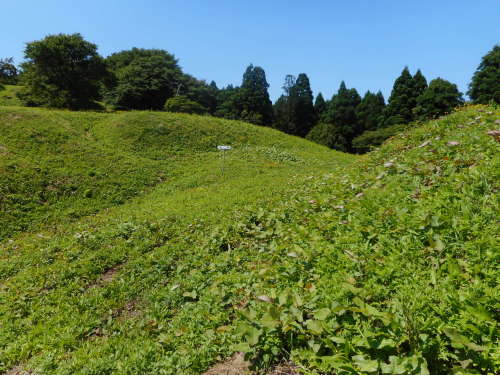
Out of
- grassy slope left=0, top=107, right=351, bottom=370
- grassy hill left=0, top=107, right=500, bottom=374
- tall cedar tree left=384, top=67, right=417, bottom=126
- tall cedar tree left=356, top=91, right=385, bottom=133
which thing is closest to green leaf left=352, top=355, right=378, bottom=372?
grassy hill left=0, top=107, right=500, bottom=374

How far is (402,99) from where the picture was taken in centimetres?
4734

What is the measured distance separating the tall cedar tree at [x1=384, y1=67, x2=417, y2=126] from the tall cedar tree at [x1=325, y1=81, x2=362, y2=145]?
5.72 m

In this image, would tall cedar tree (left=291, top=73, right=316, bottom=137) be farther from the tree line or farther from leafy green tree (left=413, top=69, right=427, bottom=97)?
leafy green tree (left=413, top=69, right=427, bottom=97)

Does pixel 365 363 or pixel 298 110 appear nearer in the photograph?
pixel 365 363

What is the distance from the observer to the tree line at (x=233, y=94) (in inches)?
1398

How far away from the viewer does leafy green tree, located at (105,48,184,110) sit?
4509cm

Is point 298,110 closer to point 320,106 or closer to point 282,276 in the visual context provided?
point 320,106

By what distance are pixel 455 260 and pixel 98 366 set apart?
4.39 metres

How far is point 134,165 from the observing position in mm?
18281

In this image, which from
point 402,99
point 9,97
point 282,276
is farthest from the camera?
point 402,99

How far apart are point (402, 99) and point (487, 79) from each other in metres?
10.5

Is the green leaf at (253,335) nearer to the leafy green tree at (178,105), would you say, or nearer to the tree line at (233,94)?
the tree line at (233,94)

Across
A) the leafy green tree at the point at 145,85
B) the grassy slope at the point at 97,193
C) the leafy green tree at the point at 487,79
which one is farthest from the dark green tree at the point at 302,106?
the grassy slope at the point at 97,193

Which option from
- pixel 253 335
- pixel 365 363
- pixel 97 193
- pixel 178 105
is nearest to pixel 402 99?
pixel 178 105
